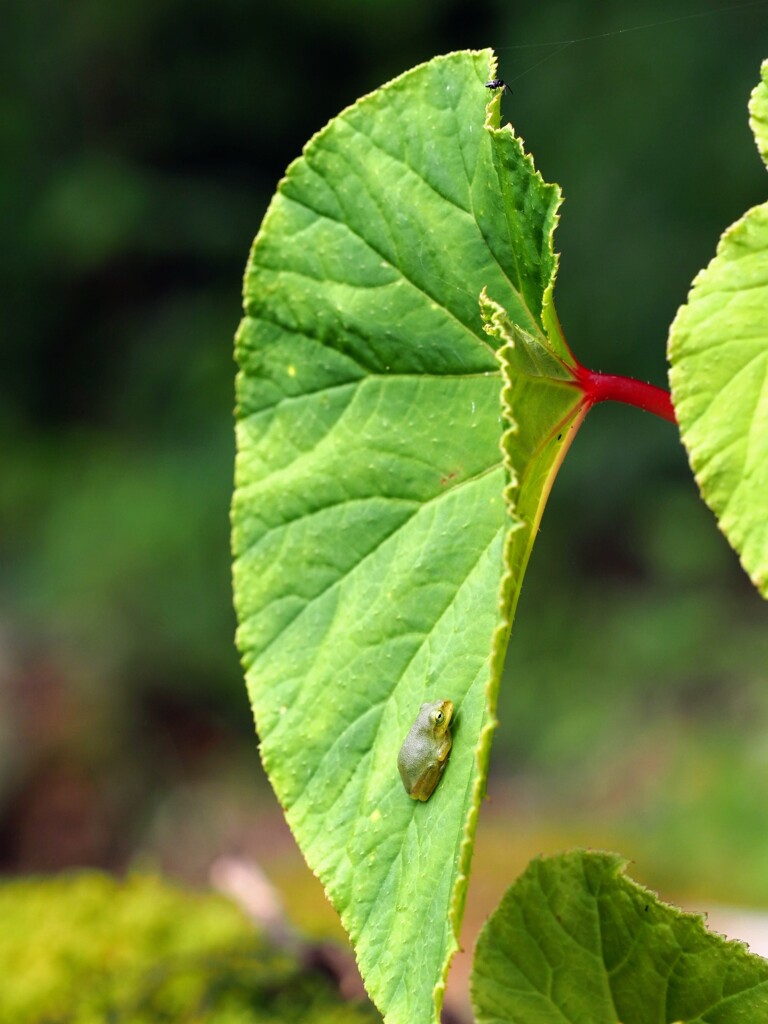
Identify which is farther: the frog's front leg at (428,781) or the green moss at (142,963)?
the green moss at (142,963)

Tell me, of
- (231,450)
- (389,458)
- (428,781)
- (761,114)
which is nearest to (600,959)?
(428,781)

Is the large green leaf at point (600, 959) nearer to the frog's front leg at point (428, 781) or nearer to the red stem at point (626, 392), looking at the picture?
the frog's front leg at point (428, 781)

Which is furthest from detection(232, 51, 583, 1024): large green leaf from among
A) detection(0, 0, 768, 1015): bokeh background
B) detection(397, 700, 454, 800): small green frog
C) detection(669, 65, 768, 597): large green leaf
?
detection(0, 0, 768, 1015): bokeh background

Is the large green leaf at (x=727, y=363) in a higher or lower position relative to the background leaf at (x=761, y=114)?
lower

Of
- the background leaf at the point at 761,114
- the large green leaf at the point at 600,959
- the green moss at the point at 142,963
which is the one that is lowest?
the green moss at the point at 142,963

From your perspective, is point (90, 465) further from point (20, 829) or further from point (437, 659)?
point (437, 659)

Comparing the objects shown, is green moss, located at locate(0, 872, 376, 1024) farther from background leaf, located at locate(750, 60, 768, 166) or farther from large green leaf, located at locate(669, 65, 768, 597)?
background leaf, located at locate(750, 60, 768, 166)

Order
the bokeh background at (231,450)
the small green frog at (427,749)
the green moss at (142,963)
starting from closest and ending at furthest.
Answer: the small green frog at (427,749) → the green moss at (142,963) → the bokeh background at (231,450)

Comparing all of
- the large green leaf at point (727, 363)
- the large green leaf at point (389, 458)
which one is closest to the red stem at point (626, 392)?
the large green leaf at point (389, 458)
